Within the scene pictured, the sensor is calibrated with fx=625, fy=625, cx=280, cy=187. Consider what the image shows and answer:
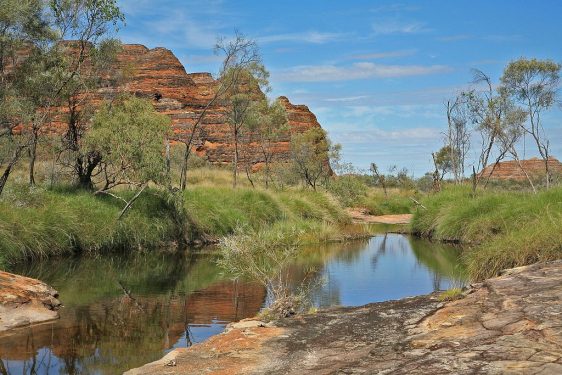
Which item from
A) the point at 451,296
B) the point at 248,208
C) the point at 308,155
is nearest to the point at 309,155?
the point at 308,155

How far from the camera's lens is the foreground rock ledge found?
5659 mm

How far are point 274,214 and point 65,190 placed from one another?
30.6 ft

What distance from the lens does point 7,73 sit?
73.3ft

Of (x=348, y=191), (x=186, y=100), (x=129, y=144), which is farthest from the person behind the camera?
(x=186, y=100)

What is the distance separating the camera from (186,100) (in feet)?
285

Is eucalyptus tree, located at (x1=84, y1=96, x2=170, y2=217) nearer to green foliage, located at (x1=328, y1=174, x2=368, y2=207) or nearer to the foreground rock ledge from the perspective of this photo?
the foreground rock ledge

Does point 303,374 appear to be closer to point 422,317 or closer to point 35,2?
point 422,317

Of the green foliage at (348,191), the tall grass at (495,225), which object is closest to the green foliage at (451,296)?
the tall grass at (495,225)

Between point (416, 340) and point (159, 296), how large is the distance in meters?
8.09

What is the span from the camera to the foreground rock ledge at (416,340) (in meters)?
5.66

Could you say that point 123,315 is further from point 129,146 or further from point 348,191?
point 348,191

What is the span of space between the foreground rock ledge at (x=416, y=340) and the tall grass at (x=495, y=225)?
9.76ft

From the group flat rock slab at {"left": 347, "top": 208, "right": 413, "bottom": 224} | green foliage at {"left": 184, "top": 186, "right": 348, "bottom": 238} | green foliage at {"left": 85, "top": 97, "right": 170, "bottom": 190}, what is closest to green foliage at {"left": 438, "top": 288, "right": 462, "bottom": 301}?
green foliage at {"left": 184, "top": 186, "right": 348, "bottom": 238}

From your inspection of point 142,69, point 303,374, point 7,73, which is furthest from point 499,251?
point 142,69
